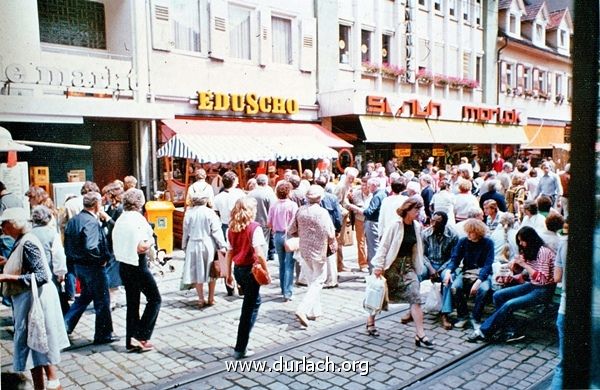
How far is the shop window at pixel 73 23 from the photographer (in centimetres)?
1006

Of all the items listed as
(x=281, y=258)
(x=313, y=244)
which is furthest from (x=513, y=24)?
(x=313, y=244)

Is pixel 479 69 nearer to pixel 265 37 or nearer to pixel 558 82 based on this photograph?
pixel 558 82

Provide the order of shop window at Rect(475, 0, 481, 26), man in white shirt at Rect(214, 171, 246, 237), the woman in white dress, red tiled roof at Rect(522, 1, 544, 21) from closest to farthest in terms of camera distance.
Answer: the woman in white dress → man in white shirt at Rect(214, 171, 246, 237) → shop window at Rect(475, 0, 481, 26) → red tiled roof at Rect(522, 1, 544, 21)

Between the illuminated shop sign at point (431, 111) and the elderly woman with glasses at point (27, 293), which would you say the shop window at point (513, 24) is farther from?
the elderly woman with glasses at point (27, 293)

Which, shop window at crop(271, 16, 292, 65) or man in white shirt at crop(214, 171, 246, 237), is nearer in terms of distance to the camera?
man in white shirt at crop(214, 171, 246, 237)

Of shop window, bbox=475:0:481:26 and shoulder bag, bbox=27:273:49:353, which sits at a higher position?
shop window, bbox=475:0:481:26

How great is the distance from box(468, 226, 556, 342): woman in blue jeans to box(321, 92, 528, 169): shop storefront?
9896 millimetres

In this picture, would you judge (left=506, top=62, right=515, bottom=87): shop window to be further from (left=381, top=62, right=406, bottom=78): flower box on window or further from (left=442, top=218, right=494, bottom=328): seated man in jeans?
(left=442, top=218, right=494, bottom=328): seated man in jeans

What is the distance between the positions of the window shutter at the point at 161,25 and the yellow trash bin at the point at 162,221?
14.2 feet

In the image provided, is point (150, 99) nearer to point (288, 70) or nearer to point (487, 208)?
point (288, 70)

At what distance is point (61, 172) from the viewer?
9.81 meters

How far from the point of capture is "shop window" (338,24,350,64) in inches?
652

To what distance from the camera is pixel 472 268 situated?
5887 millimetres

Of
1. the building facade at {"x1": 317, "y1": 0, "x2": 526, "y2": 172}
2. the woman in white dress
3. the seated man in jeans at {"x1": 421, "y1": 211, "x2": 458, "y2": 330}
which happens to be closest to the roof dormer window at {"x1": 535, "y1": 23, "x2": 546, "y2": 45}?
the building facade at {"x1": 317, "y1": 0, "x2": 526, "y2": 172}
